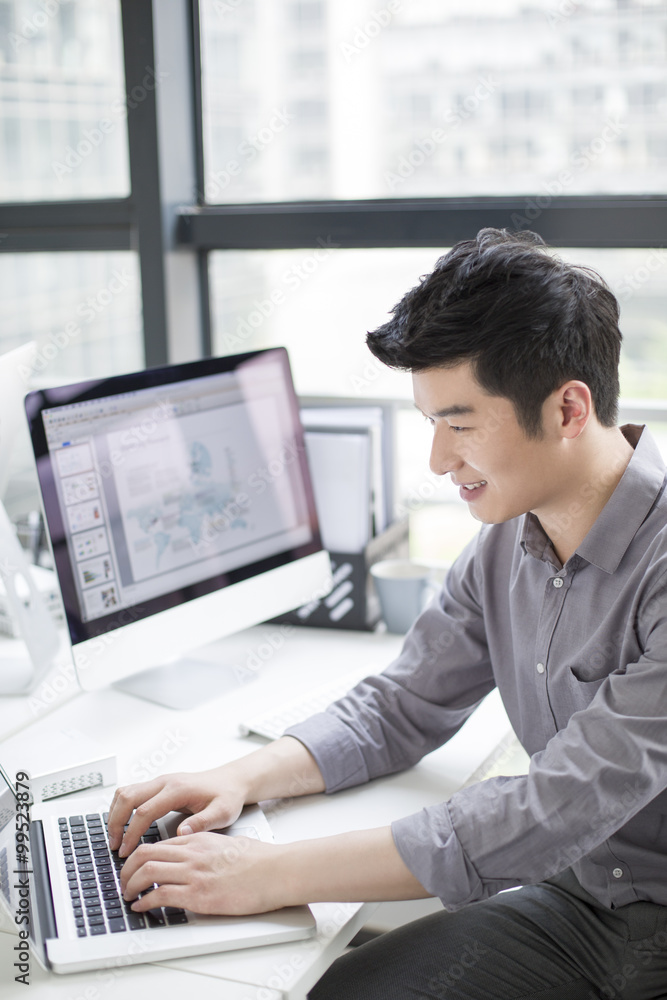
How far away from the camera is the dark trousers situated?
1047mm

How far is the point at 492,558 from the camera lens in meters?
1.26

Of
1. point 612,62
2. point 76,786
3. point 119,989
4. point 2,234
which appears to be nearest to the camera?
point 119,989

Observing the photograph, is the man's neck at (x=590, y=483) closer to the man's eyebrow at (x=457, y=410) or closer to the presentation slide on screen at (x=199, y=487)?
the man's eyebrow at (x=457, y=410)

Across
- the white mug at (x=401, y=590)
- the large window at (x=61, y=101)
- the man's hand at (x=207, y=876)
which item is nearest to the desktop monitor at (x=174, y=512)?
the white mug at (x=401, y=590)

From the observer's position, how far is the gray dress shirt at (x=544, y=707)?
0.94 metres

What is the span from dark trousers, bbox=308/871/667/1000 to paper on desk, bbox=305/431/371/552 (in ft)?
2.33

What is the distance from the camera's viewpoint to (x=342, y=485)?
1.71m

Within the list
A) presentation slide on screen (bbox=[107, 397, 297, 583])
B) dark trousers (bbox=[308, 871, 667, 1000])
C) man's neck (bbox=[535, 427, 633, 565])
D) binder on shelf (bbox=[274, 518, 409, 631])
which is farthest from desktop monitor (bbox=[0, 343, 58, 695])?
man's neck (bbox=[535, 427, 633, 565])

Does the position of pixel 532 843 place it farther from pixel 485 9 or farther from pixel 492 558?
pixel 485 9

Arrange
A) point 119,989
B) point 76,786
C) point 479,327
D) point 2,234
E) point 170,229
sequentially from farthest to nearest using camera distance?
point 2,234 → point 170,229 → point 76,786 → point 479,327 → point 119,989

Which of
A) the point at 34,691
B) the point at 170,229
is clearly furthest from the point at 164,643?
the point at 170,229

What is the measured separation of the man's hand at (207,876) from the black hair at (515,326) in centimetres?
54

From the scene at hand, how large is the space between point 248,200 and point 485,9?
593 mm

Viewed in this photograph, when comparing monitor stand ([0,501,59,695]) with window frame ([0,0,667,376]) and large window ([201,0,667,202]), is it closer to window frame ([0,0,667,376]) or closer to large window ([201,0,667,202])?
window frame ([0,0,667,376])
